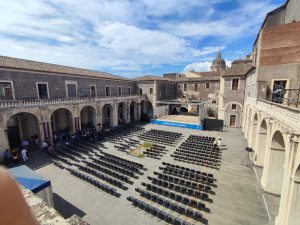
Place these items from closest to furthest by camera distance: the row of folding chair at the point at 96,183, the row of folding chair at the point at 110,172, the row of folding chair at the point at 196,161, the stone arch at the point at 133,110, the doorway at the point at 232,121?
the row of folding chair at the point at 96,183
the row of folding chair at the point at 110,172
the row of folding chair at the point at 196,161
the doorway at the point at 232,121
the stone arch at the point at 133,110

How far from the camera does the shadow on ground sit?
9.12 m

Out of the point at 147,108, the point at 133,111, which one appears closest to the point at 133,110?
the point at 133,111

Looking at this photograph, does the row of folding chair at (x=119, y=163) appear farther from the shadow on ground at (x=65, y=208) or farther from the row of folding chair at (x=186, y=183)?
the shadow on ground at (x=65, y=208)

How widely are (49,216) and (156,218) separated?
299 inches

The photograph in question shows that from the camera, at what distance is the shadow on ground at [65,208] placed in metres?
9.12

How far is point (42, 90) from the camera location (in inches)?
763

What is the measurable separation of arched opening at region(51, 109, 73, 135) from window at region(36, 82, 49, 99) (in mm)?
3164

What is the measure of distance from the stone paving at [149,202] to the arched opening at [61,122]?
28.3ft

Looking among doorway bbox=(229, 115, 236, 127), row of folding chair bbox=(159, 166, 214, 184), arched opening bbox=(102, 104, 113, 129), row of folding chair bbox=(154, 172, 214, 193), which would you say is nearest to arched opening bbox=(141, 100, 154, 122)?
arched opening bbox=(102, 104, 113, 129)

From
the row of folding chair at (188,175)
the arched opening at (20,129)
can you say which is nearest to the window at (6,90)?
the arched opening at (20,129)

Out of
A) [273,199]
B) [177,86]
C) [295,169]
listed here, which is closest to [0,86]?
[295,169]

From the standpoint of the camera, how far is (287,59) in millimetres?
13898

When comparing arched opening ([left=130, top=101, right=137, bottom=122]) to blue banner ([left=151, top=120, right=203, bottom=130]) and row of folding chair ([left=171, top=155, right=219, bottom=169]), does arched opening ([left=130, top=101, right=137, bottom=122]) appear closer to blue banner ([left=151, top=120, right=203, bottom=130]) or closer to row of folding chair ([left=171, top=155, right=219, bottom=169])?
blue banner ([left=151, top=120, right=203, bottom=130])

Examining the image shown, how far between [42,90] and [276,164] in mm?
23523
